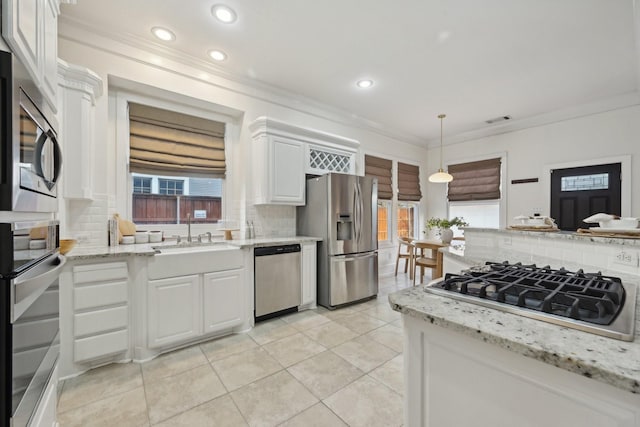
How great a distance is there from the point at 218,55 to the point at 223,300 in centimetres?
255

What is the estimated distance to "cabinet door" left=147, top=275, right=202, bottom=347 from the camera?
2191mm

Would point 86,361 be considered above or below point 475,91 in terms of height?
below

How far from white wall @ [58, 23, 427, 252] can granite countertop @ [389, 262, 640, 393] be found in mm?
2858

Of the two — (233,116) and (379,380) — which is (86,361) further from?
(233,116)

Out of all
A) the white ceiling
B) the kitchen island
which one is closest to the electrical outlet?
the kitchen island

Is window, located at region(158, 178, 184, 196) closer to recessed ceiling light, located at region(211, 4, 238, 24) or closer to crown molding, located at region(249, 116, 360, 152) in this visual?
crown molding, located at region(249, 116, 360, 152)

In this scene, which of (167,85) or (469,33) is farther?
(167,85)

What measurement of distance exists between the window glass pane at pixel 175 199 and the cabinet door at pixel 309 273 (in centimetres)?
121

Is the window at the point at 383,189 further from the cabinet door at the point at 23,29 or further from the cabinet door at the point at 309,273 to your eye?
the cabinet door at the point at 23,29

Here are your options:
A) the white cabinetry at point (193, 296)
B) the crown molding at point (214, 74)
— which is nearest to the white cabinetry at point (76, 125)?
the crown molding at point (214, 74)

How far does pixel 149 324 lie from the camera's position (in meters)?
2.18

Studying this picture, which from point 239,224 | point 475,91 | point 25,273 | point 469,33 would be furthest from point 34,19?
point 475,91

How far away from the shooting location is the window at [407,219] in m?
5.66

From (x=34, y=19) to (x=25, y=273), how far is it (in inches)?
41.7
